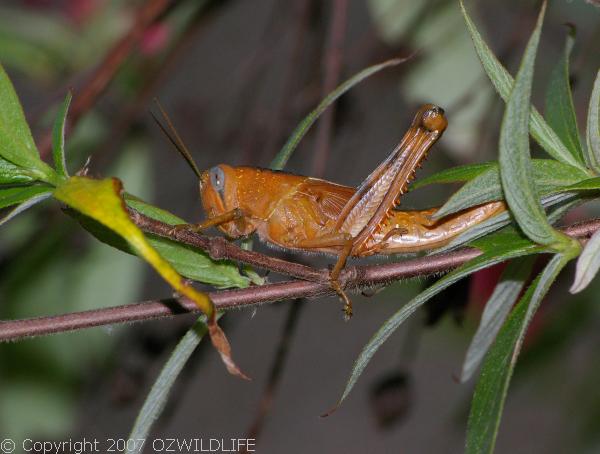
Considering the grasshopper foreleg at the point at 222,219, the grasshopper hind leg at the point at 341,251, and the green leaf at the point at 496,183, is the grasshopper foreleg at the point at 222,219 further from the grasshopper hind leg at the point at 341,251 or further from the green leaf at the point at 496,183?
the green leaf at the point at 496,183

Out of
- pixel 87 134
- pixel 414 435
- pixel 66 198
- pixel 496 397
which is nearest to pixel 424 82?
pixel 87 134

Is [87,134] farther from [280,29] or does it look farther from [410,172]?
[410,172]

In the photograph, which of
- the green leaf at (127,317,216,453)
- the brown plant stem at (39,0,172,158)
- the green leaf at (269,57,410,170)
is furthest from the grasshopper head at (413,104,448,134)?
the brown plant stem at (39,0,172,158)

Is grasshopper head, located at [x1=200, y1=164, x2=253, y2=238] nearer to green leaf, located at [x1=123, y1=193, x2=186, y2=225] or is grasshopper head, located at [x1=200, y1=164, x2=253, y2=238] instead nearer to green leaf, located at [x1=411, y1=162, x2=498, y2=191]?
green leaf, located at [x1=123, y1=193, x2=186, y2=225]

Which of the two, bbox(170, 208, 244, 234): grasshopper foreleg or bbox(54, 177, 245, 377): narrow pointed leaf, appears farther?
bbox(170, 208, 244, 234): grasshopper foreleg

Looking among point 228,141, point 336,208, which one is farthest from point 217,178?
point 228,141

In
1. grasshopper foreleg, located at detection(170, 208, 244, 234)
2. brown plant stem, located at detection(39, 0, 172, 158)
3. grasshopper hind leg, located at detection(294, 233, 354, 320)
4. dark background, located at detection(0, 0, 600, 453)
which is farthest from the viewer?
dark background, located at detection(0, 0, 600, 453)

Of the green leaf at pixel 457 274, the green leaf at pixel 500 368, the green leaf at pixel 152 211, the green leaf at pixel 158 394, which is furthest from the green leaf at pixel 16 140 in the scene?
the green leaf at pixel 500 368
